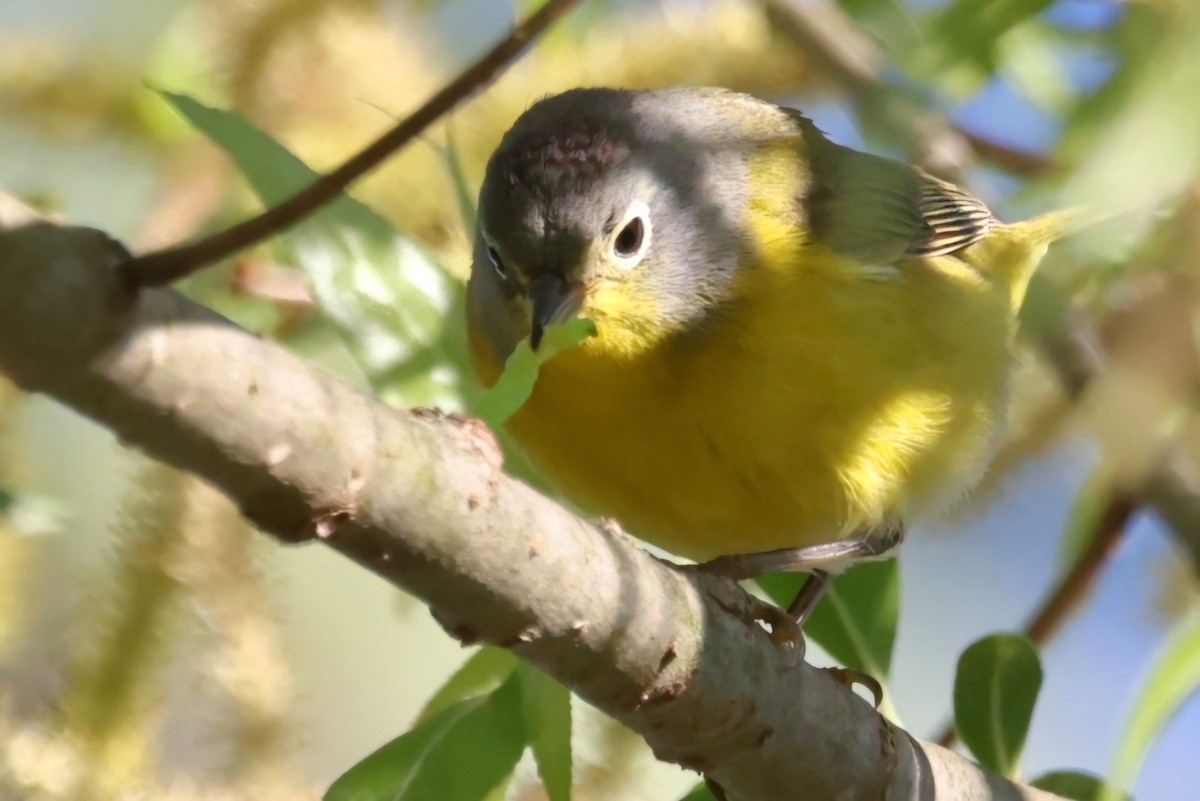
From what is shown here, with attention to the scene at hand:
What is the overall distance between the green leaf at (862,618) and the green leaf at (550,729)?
76 cm

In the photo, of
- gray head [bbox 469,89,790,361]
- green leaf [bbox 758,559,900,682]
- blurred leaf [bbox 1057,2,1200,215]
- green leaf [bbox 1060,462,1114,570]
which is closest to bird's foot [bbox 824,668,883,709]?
green leaf [bbox 758,559,900,682]

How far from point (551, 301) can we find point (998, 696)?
0.90 metres

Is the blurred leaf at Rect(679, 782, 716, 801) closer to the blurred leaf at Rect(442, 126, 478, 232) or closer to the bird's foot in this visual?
the bird's foot

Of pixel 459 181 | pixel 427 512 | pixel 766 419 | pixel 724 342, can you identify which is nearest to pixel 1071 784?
pixel 766 419

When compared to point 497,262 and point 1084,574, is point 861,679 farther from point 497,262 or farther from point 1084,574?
point 497,262

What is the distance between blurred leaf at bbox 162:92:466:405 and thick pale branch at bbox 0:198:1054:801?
0.66 m

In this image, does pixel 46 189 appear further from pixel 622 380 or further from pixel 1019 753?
pixel 1019 753

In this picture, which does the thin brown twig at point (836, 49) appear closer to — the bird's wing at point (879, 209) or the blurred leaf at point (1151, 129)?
the bird's wing at point (879, 209)

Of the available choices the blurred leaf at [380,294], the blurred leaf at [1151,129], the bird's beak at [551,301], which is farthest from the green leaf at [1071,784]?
the blurred leaf at [1151,129]

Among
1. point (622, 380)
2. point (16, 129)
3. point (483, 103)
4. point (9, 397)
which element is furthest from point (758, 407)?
point (16, 129)

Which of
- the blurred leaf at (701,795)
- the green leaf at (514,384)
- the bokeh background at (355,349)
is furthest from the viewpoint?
the blurred leaf at (701,795)

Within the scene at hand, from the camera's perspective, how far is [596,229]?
2098mm

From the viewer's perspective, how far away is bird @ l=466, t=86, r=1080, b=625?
2.03 meters

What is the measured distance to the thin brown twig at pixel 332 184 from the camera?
729 mm
